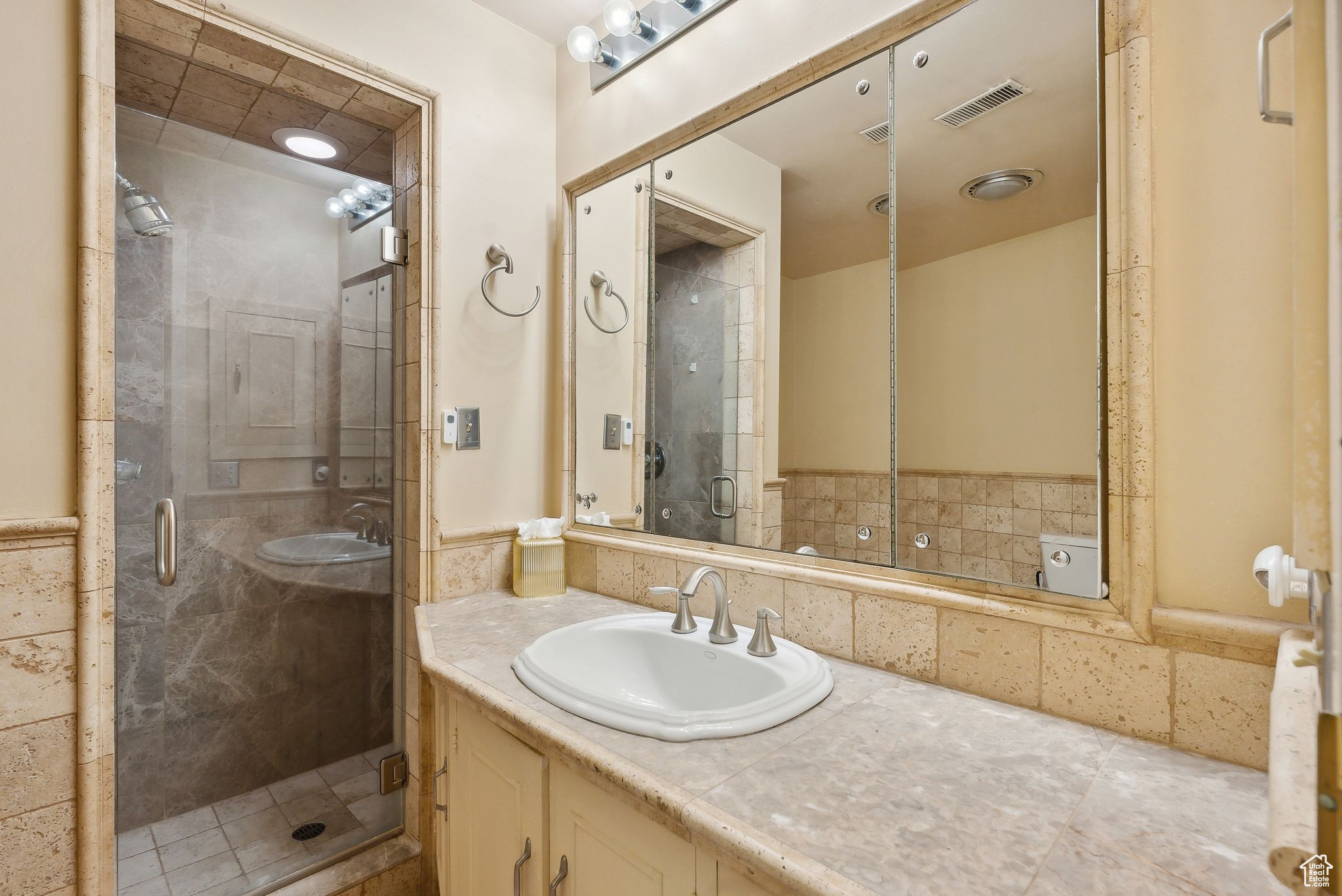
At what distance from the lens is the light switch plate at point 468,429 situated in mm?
1773

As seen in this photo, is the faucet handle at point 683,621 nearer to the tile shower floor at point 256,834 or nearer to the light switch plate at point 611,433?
the light switch plate at point 611,433

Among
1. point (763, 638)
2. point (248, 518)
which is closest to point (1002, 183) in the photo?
point (763, 638)

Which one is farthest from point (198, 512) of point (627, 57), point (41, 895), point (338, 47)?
point (627, 57)

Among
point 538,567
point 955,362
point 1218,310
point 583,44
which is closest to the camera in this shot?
point 1218,310

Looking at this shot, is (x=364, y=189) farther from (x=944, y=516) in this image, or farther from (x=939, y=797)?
(x=939, y=797)

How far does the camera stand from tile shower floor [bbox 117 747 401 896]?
4.73 feet

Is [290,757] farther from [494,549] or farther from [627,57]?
[627,57]

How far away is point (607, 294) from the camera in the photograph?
1896 mm

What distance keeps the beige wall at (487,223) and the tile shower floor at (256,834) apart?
2.66ft

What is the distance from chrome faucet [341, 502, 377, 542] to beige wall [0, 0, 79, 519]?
0.63 metres

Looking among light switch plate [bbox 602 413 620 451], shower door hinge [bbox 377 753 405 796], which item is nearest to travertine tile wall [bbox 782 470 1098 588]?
light switch plate [bbox 602 413 620 451]

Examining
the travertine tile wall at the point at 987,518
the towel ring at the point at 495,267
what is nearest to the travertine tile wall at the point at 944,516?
the travertine tile wall at the point at 987,518

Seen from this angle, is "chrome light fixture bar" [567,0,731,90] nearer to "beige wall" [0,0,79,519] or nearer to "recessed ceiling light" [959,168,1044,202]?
"recessed ceiling light" [959,168,1044,202]

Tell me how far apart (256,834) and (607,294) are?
5.75 feet
